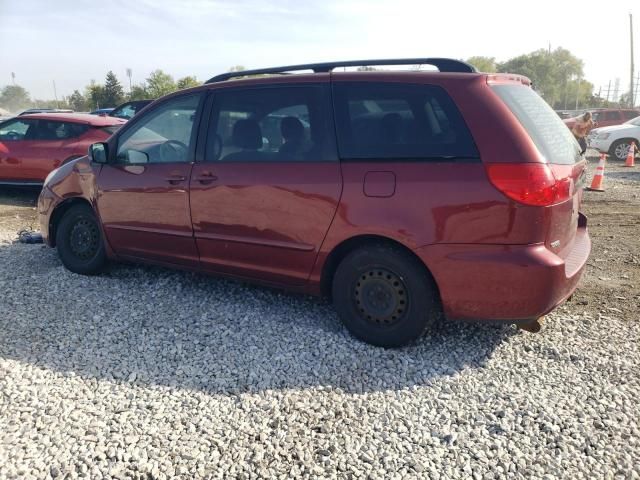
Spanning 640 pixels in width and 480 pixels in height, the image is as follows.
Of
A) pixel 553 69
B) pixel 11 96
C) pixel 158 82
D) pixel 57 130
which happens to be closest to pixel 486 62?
pixel 553 69

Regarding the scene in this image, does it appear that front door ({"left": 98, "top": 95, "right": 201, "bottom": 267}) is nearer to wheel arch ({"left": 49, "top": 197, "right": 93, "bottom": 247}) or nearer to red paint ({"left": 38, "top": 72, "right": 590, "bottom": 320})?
red paint ({"left": 38, "top": 72, "right": 590, "bottom": 320})

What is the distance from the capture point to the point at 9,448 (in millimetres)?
2510

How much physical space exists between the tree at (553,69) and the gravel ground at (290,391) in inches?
3043

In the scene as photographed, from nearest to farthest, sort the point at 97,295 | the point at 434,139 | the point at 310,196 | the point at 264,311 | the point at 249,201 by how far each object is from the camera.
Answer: the point at 434,139
the point at 310,196
the point at 249,201
the point at 264,311
the point at 97,295

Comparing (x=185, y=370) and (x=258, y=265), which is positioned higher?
(x=258, y=265)

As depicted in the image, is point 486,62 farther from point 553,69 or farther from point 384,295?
point 384,295

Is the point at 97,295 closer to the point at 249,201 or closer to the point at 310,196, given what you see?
the point at 249,201

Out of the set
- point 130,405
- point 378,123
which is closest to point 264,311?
point 130,405

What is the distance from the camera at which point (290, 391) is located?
9.98 feet

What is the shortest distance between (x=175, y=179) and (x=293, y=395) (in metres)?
2.10

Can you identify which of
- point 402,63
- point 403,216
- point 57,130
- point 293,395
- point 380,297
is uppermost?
point 402,63

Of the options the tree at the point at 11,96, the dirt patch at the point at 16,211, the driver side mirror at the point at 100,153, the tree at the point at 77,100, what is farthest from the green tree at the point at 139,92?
the tree at the point at 11,96

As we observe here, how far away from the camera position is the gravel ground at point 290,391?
245cm

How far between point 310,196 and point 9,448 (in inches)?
87.9
